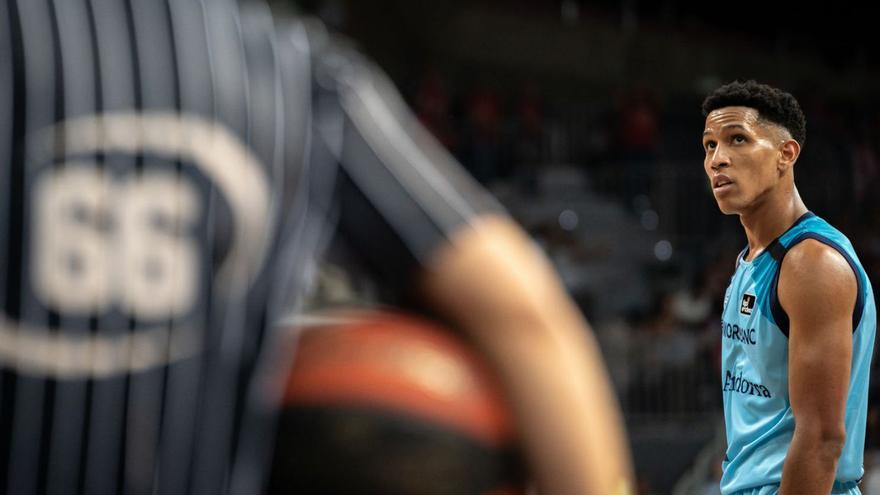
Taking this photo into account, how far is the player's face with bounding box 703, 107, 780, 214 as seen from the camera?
181 centimetres

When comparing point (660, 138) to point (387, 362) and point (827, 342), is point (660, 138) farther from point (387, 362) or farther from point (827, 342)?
point (387, 362)

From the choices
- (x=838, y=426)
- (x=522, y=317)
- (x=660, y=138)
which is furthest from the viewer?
(x=660, y=138)

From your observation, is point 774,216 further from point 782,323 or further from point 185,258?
point 185,258

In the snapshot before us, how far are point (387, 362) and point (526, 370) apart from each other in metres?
0.17

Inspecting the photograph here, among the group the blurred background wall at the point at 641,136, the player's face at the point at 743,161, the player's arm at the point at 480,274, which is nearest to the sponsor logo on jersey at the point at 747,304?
the player's face at the point at 743,161

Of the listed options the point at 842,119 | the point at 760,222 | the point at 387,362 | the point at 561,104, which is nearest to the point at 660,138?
the point at 561,104

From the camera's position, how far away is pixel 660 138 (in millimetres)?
10188

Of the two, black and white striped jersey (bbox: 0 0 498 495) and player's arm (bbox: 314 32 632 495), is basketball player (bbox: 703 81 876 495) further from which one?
black and white striped jersey (bbox: 0 0 498 495)

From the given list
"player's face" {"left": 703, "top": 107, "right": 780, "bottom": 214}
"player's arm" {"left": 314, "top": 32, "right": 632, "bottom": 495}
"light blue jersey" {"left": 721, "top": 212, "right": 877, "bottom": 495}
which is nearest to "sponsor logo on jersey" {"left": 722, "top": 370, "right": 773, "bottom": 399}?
"light blue jersey" {"left": 721, "top": 212, "right": 877, "bottom": 495}

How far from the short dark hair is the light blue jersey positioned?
0.47 feet

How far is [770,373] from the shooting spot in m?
1.75

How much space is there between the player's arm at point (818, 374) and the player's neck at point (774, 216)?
0.40 ft

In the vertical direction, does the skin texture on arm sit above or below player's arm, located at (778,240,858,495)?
above

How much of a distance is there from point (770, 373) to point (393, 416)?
93 centimetres
